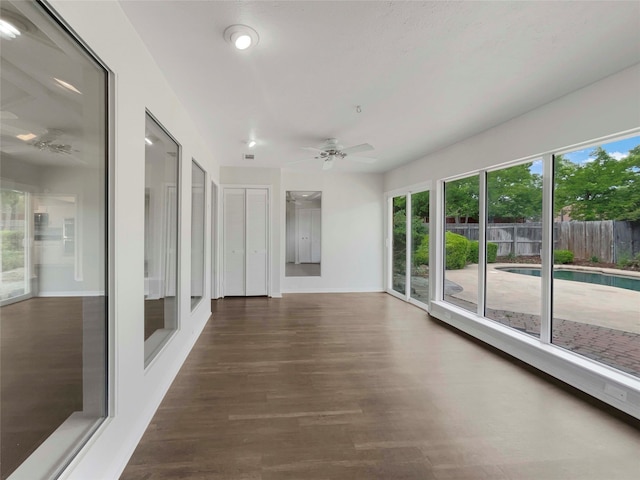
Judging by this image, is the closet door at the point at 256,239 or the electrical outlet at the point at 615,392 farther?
the closet door at the point at 256,239

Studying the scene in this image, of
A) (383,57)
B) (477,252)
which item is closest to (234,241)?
(477,252)

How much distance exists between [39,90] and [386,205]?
5.98 meters

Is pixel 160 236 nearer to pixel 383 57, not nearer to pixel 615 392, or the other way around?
pixel 383 57

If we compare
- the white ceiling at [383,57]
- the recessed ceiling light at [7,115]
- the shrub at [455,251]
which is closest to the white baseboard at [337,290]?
the shrub at [455,251]

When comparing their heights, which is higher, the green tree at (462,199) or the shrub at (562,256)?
the green tree at (462,199)

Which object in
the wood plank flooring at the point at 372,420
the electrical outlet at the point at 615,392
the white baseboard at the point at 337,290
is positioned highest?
the white baseboard at the point at 337,290

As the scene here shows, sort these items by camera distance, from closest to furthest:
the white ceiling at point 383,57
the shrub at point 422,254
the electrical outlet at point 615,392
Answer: the white ceiling at point 383,57, the electrical outlet at point 615,392, the shrub at point 422,254

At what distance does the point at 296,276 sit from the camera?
258 inches

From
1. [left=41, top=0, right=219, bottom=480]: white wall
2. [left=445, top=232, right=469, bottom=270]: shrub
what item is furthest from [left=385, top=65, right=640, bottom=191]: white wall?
[left=41, top=0, right=219, bottom=480]: white wall

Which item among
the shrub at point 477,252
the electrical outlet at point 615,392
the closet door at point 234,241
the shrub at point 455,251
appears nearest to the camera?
the electrical outlet at point 615,392

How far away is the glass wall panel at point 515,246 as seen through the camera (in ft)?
10.5

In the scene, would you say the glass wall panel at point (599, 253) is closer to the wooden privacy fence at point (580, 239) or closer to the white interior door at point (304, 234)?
the wooden privacy fence at point (580, 239)

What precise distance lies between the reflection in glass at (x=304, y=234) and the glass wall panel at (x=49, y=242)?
16.2ft

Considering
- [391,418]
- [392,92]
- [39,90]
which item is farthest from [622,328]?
[39,90]
